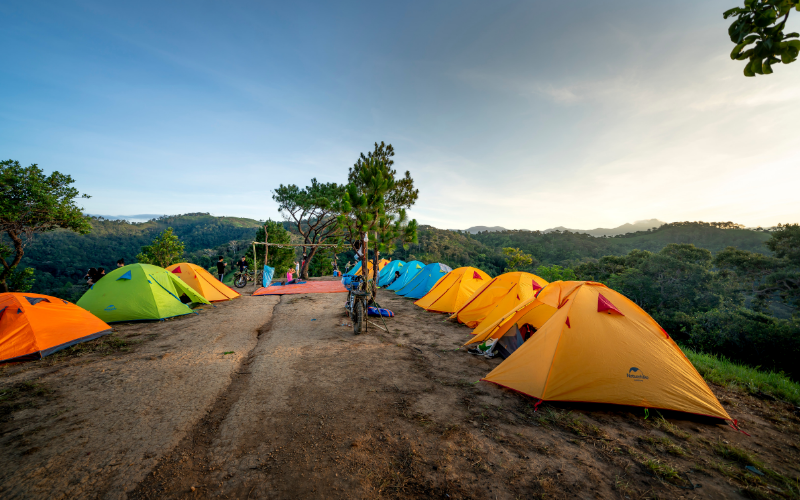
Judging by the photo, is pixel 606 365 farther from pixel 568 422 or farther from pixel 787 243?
pixel 787 243

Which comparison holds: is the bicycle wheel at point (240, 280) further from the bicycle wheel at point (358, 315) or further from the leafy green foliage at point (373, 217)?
the bicycle wheel at point (358, 315)

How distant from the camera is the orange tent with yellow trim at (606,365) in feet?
11.1

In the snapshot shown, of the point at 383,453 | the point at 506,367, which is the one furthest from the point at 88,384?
the point at 506,367

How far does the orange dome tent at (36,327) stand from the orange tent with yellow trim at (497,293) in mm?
8615

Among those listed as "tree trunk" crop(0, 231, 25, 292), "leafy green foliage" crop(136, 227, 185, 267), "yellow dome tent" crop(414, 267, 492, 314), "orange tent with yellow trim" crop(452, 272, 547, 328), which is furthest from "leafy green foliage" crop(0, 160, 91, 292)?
"orange tent with yellow trim" crop(452, 272, 547, 328)

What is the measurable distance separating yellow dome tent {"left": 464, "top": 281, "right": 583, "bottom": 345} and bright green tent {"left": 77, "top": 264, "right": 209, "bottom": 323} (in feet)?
27.6

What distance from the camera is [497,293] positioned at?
7746 millimetres

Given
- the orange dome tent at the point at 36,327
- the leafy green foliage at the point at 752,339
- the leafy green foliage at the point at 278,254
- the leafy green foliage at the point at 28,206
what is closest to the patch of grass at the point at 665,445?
the leafy green foliage at the point at 752,339

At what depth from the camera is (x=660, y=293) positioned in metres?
15.4

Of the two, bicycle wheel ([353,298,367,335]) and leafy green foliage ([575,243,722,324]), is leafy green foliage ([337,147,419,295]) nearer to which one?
bicycle wheel ([353,298,367,335])

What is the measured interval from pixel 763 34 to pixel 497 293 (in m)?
6.46

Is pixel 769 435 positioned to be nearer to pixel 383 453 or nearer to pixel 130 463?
pixel 383 453

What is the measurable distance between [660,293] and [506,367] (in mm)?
17516

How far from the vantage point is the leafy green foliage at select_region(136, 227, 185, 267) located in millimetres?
22312
